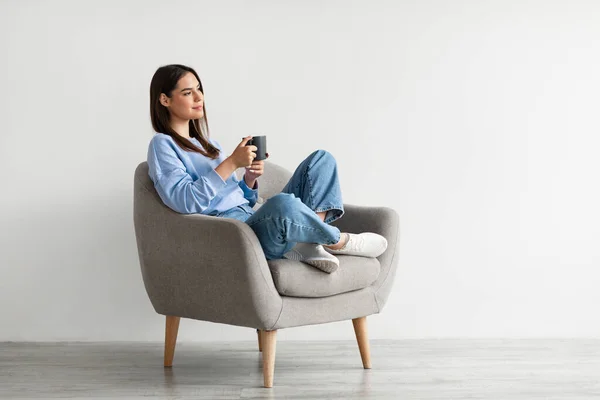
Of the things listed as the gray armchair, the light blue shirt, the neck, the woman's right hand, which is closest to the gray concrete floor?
the gray armchair

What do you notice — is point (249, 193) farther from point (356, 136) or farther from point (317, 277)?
point (356, 136)

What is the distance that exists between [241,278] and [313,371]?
0.56 meters

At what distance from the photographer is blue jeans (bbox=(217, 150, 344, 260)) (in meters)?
2.44

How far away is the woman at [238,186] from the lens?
8.05ft

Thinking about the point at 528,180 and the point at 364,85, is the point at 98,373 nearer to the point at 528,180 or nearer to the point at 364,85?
the point at 364,85

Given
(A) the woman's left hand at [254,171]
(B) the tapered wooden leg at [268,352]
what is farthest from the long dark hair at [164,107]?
(B) the tapered wooden leg at [268,352]

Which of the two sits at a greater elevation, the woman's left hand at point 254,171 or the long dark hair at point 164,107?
the long dark hair at point 164,107

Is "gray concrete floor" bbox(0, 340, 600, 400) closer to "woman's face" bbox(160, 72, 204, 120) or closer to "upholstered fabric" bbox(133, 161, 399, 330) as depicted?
"upholstered fabric" bbox(133, 161, 399, 330)

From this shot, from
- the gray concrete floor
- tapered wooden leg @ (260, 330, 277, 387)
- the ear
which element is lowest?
the gray concrete floor

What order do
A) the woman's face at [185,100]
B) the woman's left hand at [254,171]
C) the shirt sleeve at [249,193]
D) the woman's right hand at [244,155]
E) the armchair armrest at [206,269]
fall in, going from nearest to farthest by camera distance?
the armchair armrest at [206,269], the woman's right hand at [244,155], the woman's left hand at [254,171], the woman's face at [185,100], the shirt sleeve at [249,193]

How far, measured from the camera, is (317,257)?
2.50 m

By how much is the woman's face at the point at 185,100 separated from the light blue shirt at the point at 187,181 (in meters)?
Answer: 0.14

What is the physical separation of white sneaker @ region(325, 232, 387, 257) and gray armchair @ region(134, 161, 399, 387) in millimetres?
25

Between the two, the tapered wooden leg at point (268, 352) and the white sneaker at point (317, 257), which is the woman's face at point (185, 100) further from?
the tapered wooden leg at point (268, 352)
